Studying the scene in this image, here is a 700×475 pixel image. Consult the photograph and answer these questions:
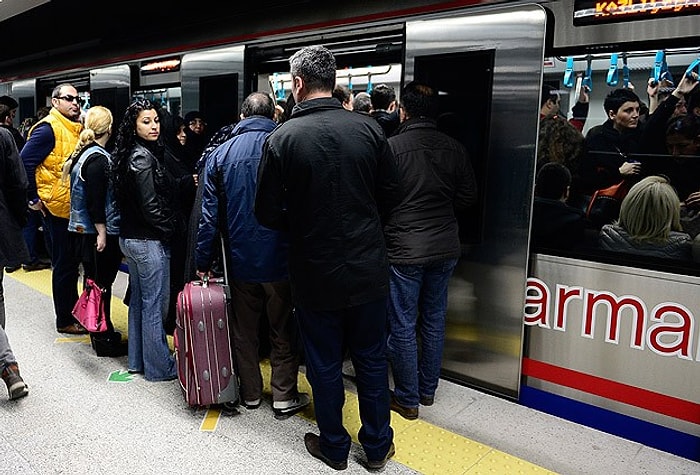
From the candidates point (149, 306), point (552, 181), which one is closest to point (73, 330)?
point (149, 306)

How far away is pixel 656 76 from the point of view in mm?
2570

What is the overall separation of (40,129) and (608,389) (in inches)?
152

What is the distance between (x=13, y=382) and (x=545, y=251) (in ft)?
8.87

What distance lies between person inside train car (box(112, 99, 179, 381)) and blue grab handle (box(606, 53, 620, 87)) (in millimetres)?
2174

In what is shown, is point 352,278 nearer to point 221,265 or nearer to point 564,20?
point 221,265

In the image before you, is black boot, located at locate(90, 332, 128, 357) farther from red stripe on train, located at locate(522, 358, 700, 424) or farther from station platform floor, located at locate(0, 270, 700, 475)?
red stripe on train, located at locate(522, 358, 700, 424)

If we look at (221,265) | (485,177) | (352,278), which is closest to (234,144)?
(221,265)

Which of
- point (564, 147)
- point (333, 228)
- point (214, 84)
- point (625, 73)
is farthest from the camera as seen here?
point (214, 84)

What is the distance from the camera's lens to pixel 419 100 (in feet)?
9.49

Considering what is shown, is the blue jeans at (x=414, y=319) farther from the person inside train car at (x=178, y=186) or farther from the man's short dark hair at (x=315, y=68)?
the person inside train car at (x=178, y=186)

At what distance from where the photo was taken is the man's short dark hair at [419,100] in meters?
2.89

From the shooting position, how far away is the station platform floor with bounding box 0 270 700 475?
2514 millimetres

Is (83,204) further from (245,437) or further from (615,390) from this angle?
(615,390)

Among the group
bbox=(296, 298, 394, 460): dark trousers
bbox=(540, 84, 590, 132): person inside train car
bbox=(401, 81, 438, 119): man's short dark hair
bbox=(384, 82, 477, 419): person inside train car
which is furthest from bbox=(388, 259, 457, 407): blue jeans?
bbox=(540, 84, 590, 132): person inside train car
